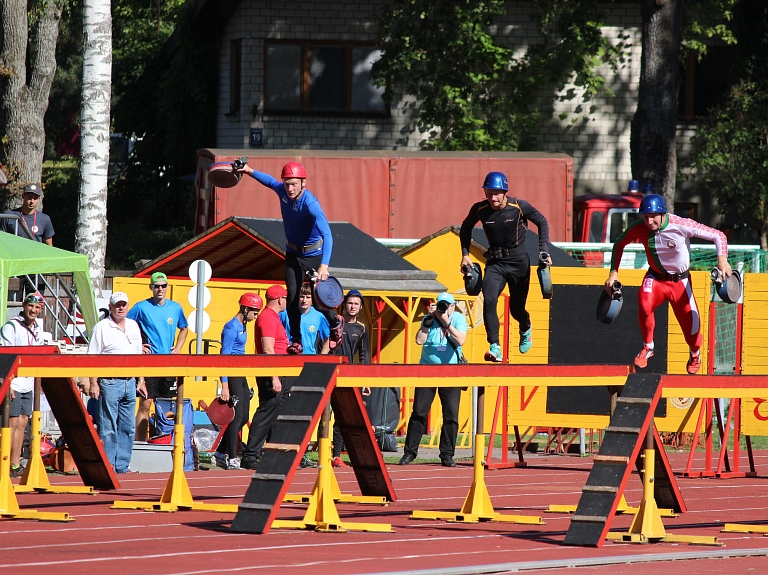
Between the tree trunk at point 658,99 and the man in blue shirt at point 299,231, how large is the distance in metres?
Answer: 17.1

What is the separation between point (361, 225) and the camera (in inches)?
973

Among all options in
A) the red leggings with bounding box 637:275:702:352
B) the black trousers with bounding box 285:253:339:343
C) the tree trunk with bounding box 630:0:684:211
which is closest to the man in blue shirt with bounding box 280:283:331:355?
the black trousers with bounding box 285:253:339:343

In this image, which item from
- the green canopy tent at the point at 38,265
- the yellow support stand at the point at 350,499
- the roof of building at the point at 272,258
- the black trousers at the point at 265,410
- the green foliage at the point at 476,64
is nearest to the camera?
the yellow support stand at the point at 350,499

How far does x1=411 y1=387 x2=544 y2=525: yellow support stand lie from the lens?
1112cm

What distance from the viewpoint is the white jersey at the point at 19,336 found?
13.6m

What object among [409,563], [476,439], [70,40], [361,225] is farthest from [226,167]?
[70,40]

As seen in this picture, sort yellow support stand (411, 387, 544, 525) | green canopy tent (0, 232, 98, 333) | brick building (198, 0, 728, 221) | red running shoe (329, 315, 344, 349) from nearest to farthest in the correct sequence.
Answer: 1. yellow support stand (411, 387, 544, 525)
2. red running shoe (329, 315, 344, 349)
3. green canopy tent (0, 232, 98, 333)
4. brick building (198, 0, 728, 221)

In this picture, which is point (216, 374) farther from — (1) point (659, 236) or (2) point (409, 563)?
(1) point (659, 236)

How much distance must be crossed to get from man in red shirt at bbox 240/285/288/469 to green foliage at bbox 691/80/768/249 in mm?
19142

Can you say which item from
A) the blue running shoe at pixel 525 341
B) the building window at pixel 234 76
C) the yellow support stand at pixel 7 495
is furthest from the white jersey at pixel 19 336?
the building window at pixel 234 76

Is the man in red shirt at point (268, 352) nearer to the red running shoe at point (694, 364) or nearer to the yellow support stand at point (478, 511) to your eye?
the yellow support stand at point (478, 511)

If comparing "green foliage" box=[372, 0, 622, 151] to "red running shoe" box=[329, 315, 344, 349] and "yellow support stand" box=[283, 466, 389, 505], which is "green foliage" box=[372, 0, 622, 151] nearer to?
"red running shoe" box=[329, 315, 344, 349]

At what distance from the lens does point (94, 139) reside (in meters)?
18.2

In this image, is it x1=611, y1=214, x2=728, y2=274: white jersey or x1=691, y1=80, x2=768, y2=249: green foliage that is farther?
x1=691, y1=80, x2=768, y2=249: green foliage
